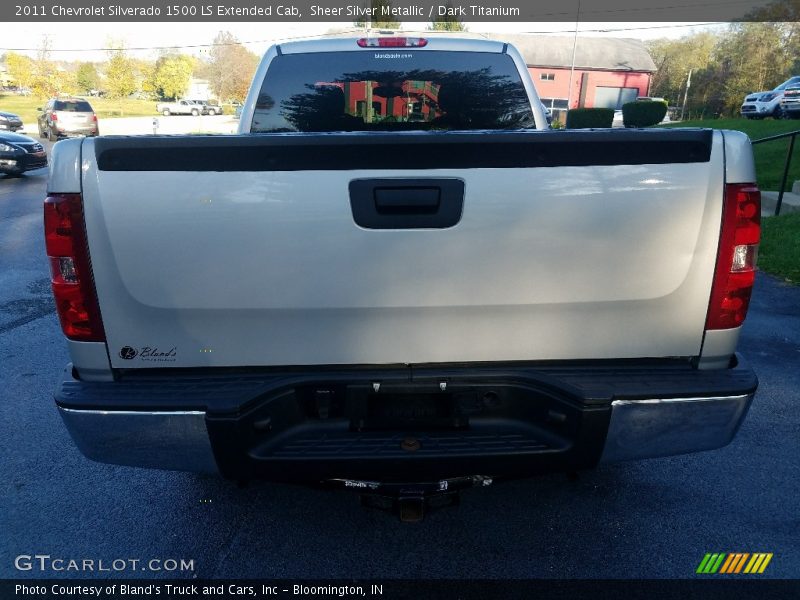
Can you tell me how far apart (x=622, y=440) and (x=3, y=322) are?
5619 mm

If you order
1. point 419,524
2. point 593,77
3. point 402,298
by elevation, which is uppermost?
point 593,77

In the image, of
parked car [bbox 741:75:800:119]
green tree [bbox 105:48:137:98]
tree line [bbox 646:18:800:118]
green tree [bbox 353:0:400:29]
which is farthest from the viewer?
green tree [bbox 105:48:137:98]

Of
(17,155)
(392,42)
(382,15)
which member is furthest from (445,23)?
(392,42)

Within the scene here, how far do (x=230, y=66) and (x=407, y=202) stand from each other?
59809 mm

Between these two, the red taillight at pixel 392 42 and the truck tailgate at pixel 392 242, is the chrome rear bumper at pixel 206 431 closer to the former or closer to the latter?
the truck tailgate at pixel 392 242

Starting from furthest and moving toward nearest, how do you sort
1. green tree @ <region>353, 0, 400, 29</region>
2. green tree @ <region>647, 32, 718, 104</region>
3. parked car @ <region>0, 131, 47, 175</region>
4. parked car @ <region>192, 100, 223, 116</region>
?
green tree @ <region>647, 32, 718, 104</region>
parked car @ <region>192, 100, 223, 116</region>
green tree @ <region>353, 0, 400, 29</region>
parked car @ <region>0, 131, 47, 175</region>

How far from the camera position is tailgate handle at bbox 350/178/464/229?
205 cm

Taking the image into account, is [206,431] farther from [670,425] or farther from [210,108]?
[210,108]

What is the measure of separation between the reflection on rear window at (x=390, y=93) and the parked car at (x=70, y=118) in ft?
74.9

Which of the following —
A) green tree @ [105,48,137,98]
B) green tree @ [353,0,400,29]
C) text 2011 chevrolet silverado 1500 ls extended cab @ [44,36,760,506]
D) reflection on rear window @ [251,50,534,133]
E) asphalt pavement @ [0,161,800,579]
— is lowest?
asphalt pavement @ [0,161,800,579]

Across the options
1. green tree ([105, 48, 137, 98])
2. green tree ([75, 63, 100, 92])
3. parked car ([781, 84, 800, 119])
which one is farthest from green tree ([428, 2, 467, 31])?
green tree ([75, 63, 100, 92])

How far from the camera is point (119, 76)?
49938 mm

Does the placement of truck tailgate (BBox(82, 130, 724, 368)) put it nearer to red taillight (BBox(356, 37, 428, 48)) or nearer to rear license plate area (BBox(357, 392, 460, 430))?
rear license plate area (BBox(357, 392, 460, 430))

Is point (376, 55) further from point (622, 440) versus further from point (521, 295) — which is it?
point (622, 440)
